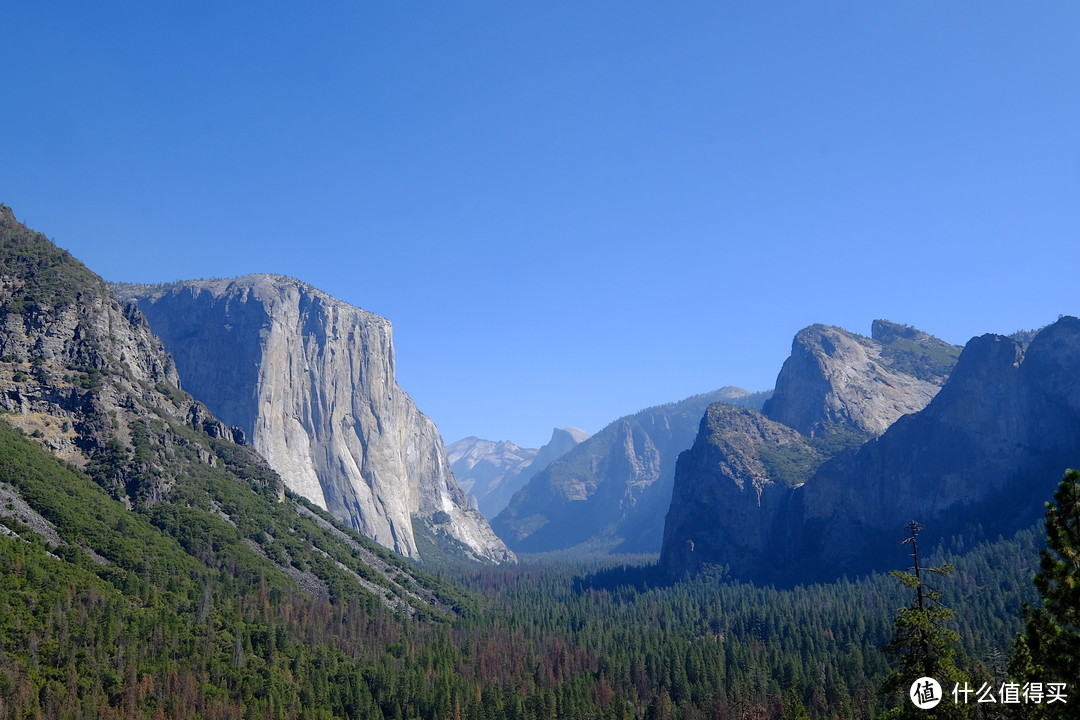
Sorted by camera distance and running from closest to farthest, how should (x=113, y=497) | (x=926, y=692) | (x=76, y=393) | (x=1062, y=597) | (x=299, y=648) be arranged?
1. (x=1062, y=597)
2. (x=926, y=692)
3. (x=299, y=648)
4. (x=113, y=497)
5. (x=76, y=393)

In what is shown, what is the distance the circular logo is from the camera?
119ft

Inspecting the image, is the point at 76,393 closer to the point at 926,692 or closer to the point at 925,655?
the point at 925,655

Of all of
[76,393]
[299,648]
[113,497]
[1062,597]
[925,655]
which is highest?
[76,393]

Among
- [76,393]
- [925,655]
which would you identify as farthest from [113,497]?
[925,655]

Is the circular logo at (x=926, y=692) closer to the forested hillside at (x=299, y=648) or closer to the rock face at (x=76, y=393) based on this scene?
the forested hillside at (x=299, y=648)

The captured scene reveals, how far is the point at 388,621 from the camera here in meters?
171

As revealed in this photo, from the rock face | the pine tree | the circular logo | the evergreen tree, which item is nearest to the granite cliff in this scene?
the rock face

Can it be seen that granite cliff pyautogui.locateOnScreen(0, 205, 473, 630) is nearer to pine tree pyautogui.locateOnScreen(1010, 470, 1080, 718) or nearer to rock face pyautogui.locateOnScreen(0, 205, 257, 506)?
rock face pyautogui.locateOnScreen(0, 205, 257, 506)

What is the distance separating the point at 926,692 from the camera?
3638 centimetres

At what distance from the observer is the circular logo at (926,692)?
3622cm

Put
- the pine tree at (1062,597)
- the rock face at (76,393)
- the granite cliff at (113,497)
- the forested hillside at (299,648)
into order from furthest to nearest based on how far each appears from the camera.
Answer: the rock face at (76,393) → the granite cliff at (113,497) → the forested hillside at (299,648) → the pine tree at (1062,597)

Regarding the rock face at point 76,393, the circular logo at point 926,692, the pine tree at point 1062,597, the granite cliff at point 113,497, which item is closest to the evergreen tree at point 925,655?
the circular logo at point 926,692

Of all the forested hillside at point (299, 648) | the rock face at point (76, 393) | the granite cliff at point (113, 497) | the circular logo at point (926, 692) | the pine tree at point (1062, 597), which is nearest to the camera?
the pine tree at point (1062, 597)

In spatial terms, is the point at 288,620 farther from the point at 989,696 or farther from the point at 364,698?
the point at 989,696
